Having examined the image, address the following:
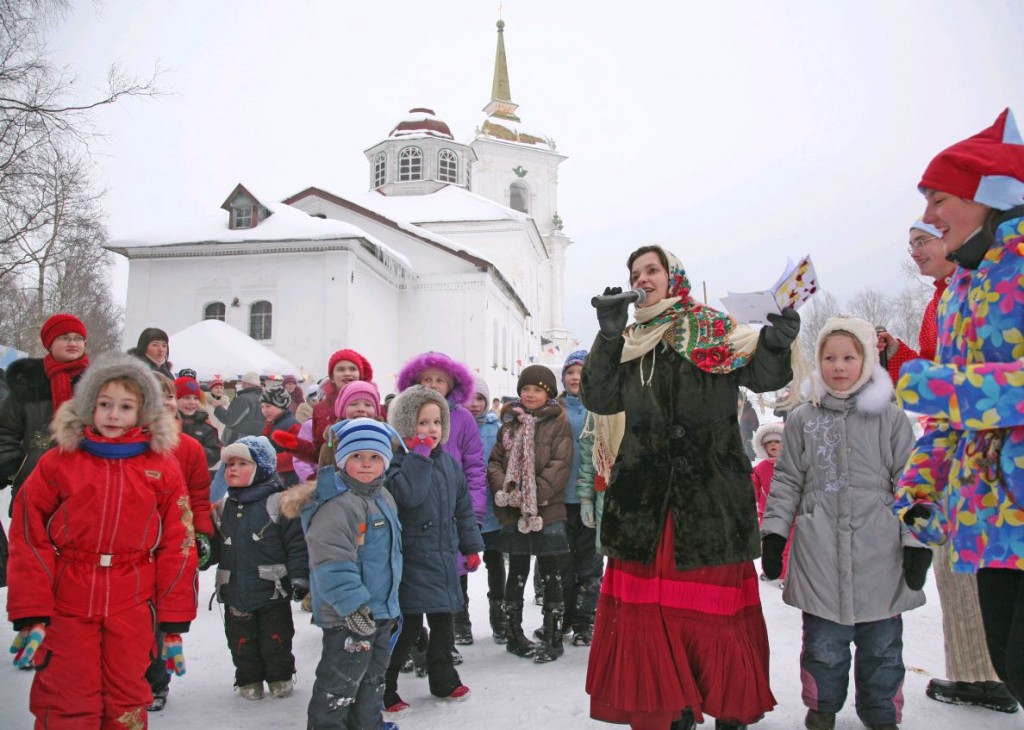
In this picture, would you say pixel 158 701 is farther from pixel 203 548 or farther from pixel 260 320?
pixel 260 320

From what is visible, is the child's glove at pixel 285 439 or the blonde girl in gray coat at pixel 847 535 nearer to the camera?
the blonde girl in gray coat at pixel 847 535

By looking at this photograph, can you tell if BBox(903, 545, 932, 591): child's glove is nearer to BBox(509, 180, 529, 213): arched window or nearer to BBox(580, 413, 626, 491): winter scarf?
BBox(580, 413, 626, 491): winter scarf

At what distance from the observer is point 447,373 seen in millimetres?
5215

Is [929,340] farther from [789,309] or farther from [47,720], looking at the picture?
[47,720]

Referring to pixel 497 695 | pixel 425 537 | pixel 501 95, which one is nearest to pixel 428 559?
pixel 425 537

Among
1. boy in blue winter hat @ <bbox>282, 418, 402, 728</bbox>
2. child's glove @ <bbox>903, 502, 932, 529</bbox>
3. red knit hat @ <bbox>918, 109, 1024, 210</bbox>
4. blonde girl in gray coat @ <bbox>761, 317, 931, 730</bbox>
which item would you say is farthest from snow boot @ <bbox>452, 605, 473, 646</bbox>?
red knit hat @ <bbox>918, 109, 1024, 210</bbox>

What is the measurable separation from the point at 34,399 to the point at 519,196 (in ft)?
159

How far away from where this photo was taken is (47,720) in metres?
2.89

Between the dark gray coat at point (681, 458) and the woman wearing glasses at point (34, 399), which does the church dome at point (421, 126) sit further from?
the dark gray coat at point (681, 458)

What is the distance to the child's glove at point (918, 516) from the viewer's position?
227 cm

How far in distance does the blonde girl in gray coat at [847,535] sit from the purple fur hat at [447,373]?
240cm

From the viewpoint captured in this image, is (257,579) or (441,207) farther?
(441,207)

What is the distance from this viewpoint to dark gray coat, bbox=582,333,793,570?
3137mm

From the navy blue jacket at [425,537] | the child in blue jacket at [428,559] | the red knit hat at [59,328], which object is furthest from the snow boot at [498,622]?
the red knit hat at [59,328]
